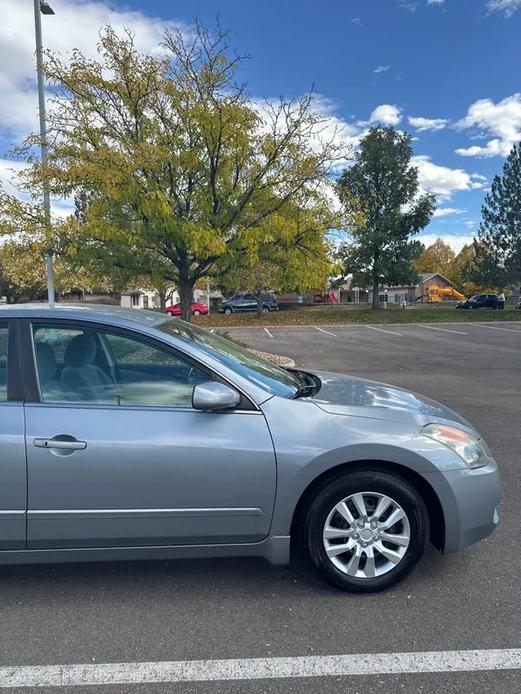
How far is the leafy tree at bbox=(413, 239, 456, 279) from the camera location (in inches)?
3120

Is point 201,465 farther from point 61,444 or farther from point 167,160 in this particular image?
point 167,160

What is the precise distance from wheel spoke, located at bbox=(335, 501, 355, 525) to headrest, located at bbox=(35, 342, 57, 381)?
1770 mm

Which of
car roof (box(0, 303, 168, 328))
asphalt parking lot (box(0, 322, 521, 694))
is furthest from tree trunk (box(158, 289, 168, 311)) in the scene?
asphalt parking lot (box(0, 322, 521, 694))

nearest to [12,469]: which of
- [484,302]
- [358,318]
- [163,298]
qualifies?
[163,298]

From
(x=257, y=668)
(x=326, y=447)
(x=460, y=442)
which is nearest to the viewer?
(x=257, y=668)

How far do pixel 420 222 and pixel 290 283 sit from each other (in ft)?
84.2

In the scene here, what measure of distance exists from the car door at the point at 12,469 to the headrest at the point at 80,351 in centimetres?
33

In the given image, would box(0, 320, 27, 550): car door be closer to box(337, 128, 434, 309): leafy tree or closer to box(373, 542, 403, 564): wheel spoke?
box(373, 542, 403, 564): wheel spoke

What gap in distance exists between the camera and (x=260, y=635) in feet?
7.50

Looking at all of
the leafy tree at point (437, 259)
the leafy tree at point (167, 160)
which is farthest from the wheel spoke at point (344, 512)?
the leafy tree at point (437, 259)

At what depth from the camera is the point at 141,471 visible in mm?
2412

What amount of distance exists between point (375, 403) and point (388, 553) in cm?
85

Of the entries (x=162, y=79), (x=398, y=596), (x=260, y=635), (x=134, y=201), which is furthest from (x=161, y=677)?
(x=162, y=79)

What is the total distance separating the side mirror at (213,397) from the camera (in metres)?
2.41
